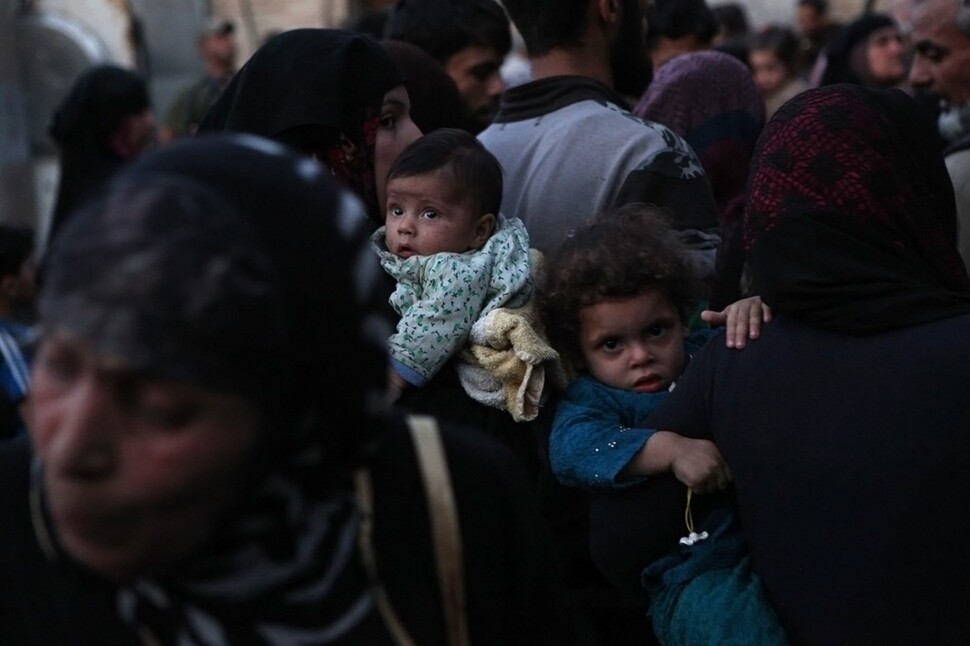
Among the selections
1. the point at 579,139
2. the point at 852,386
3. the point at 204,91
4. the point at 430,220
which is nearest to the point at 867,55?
the point at 204,91

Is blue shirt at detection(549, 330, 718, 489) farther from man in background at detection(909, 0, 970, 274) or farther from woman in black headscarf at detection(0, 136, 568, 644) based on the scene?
man in background at detection(909, 0, 970, 274)

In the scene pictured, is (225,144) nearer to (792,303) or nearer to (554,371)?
(792,303)

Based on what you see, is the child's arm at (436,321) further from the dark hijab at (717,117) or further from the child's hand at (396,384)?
the dark hijab at (717,117)

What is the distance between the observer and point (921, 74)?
5.29 meters

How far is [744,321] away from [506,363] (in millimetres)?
475

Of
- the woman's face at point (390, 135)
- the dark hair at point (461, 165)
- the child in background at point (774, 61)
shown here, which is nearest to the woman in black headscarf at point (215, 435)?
the dark hair at point (461, 165)

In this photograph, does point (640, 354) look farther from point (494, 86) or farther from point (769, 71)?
point (769, 71)

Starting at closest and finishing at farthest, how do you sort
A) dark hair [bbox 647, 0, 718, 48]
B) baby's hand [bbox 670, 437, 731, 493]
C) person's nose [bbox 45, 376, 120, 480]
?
person's nose [bbox 45, 376, 120, 480], baby's hand [bbox 670, 437, 731, 493], dark hair [bbox 647, 0, 718, 48]

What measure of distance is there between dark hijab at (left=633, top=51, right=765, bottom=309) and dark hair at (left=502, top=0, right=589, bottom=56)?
862 mm

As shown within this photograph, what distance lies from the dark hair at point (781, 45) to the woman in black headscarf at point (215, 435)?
23.2 feet

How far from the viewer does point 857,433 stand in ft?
8.00

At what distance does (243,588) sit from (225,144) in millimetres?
449

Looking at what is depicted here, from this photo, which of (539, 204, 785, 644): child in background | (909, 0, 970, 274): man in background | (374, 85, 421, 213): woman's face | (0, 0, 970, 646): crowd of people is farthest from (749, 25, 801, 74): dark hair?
(539, 204, 785, 644): child in background

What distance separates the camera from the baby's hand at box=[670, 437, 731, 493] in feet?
8.63
